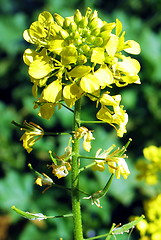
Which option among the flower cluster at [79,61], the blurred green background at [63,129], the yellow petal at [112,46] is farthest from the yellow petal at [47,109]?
the blurred green background at [63,129]

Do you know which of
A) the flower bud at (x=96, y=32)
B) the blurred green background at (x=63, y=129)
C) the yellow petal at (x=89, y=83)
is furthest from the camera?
the blurred green background at (x=63, y=129)

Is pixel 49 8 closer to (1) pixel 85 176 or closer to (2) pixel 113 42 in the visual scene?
(1) pixel 85 176

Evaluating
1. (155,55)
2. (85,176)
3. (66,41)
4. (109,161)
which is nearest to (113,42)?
(66,41)

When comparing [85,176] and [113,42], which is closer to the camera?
[113,42]

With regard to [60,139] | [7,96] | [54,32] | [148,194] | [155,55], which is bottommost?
[7,96]

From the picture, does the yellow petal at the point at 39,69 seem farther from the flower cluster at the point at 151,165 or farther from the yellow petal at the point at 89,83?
the flower cluster at the point at 151,165

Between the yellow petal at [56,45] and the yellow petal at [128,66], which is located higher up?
the yellow petal at [128,66]

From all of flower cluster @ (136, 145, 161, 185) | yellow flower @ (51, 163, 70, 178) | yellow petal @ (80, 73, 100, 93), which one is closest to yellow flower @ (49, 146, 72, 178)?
yellow flower @ (51, 163, 70, 178)
